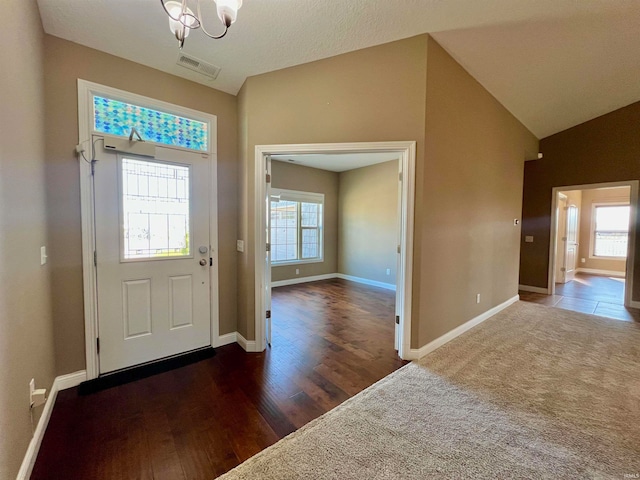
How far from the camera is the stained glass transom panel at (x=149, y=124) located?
225cm

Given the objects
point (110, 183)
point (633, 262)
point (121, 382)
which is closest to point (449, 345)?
point (121, 382)

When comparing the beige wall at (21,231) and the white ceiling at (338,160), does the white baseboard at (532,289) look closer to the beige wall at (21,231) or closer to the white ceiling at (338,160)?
the white ceiling at (338,160)

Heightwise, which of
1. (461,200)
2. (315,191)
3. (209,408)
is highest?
(315,191)

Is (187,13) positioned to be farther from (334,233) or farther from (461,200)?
(334,233)

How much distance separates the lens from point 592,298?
16.3ft

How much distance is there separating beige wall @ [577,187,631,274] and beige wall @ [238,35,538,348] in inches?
280

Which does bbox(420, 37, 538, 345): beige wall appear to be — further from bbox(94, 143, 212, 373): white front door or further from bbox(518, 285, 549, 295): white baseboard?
bbox(94, 143, 212, 373): white front door

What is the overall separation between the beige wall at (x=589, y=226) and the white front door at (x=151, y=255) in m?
10.2

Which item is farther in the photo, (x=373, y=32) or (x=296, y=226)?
(x=296, y=226)

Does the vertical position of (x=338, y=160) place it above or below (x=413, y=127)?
above

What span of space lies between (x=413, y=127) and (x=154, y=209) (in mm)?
2608

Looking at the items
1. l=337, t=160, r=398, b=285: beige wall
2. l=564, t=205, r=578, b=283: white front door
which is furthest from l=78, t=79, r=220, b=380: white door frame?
l=564, t=205, r=578, b=283: white front door

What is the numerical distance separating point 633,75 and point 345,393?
5461 millimetres

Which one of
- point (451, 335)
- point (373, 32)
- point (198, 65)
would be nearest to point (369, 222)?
point (451, 335)
